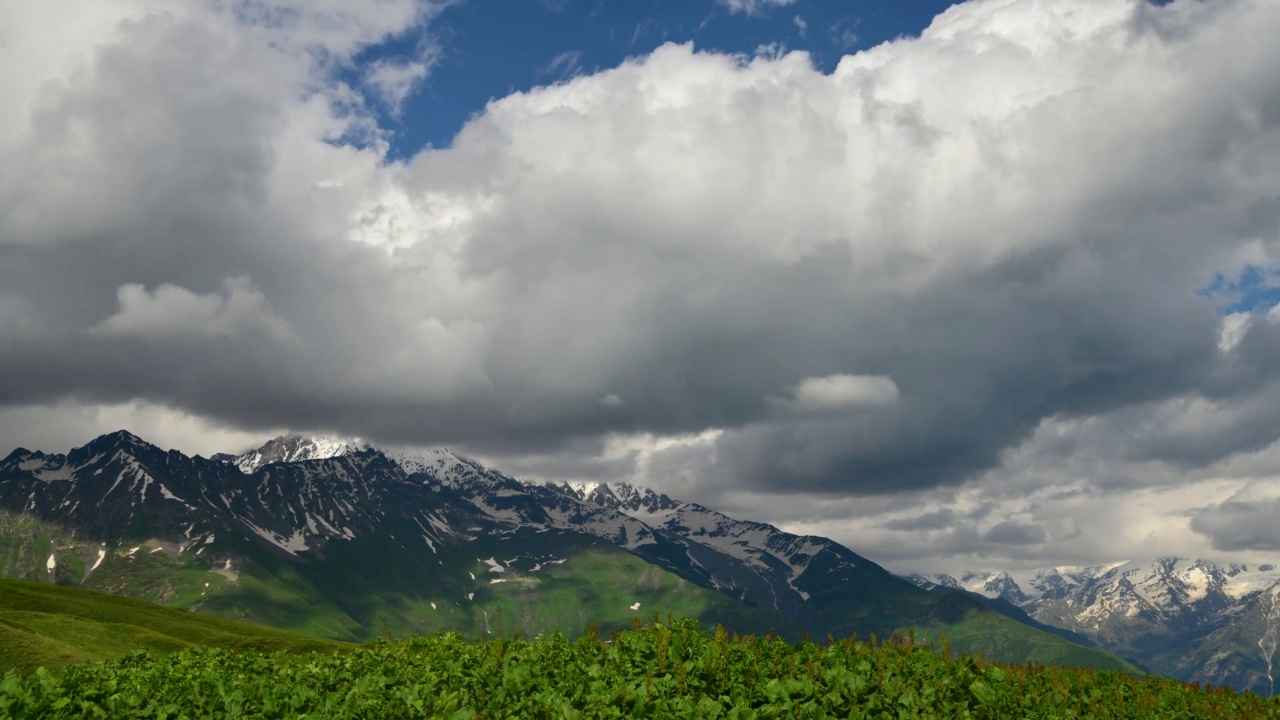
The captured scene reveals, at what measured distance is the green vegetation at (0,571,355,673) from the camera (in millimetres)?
45969

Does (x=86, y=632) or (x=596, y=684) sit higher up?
(x=596, y=684)

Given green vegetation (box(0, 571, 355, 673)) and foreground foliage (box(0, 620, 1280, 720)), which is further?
green vegetation (box(0, 571, 355, 673))

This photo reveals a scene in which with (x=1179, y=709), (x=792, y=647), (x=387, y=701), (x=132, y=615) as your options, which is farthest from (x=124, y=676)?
(x=132, y=615)

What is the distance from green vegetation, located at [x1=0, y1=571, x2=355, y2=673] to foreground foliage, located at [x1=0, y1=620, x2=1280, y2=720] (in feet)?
11.3

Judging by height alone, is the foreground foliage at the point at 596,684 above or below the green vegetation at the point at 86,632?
above

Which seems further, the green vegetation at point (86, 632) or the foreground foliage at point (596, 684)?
the green vegetation at point (86, 632)

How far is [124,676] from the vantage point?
2775 centimetres

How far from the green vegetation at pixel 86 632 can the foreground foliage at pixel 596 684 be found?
3453 millimetres

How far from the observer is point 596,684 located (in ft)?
83.1

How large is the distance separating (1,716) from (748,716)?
1702cm

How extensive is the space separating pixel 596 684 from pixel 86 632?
58.0 meters

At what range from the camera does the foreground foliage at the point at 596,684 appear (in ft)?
76.8

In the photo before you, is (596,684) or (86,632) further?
(86,632)

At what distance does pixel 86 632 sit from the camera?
66812 mm
